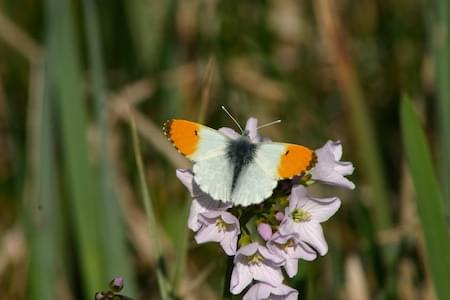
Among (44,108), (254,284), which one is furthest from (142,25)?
(254,284)

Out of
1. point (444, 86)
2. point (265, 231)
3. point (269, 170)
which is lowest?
point (265, 231)

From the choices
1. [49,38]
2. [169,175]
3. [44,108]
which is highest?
[49,38]

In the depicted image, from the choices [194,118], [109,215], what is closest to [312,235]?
[109,215]

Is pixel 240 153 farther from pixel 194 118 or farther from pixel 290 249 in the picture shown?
pixel 194 118

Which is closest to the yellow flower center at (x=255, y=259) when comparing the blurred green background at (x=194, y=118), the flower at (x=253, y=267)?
the flower at (x=253, y=267)

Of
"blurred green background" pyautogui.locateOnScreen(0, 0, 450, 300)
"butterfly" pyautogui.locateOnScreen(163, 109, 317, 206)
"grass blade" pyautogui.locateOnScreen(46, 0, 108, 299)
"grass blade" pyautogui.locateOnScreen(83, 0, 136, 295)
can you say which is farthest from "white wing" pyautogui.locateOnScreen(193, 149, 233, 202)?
"grass blade" pyautogui.locateOnScreen(46, 0, 108, 299)

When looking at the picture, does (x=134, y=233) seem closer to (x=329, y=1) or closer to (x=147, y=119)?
(x=147, y=119)
